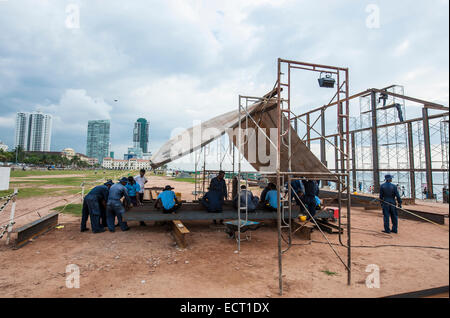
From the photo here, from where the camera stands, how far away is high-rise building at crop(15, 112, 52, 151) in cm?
13738

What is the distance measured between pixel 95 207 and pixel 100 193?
42 cm

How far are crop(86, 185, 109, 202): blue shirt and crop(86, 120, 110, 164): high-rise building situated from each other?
195 meters

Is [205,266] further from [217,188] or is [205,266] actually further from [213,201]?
[217,188]

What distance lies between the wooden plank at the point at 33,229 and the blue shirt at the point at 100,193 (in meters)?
1.24

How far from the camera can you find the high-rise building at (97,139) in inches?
6942

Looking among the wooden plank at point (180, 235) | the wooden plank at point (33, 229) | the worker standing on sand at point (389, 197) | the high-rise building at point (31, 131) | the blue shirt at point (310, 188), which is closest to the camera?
the wooden plank at point (33, 229)

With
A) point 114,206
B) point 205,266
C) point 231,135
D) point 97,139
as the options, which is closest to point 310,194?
point 231,135

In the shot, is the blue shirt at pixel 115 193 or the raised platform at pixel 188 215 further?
the blue shirt at pixel 115 193

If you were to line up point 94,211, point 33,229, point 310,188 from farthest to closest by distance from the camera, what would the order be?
1. point 310,188
2. point 94,211
3. point 33,229

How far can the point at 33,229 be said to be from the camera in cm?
546
